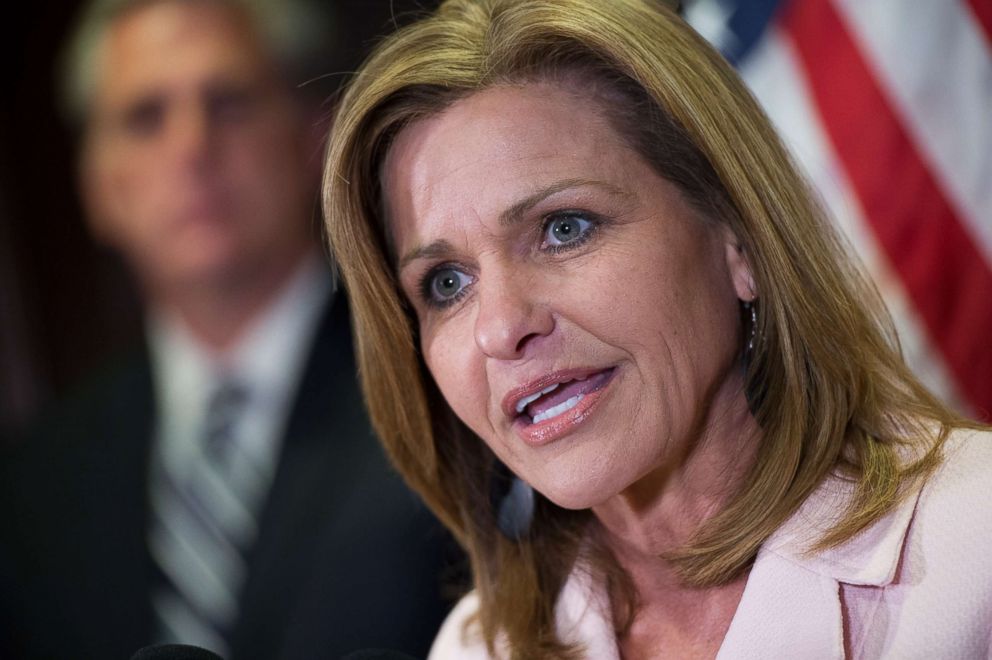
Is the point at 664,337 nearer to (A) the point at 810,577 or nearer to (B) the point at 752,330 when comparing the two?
(B) the point at 752,330

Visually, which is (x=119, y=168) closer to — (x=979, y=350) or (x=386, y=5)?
(x=386, y=5)

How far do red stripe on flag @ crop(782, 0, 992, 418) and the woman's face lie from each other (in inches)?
31.2

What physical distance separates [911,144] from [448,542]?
1.15m

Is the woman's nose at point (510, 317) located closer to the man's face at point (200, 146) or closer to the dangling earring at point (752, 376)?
the dangling earring at point (752, 376)

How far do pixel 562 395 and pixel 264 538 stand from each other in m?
1.31

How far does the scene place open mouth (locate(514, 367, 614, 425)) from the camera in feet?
4.46

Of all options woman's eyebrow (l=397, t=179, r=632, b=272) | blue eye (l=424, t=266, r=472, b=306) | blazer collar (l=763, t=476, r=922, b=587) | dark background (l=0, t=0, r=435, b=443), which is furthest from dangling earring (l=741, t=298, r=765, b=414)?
dark background (l=0, t=0, r=435, b=443)

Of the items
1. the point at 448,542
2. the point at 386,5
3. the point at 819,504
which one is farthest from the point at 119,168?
the point at 819,504

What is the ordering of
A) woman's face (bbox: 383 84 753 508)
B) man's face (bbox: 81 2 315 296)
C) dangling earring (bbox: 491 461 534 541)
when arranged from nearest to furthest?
woman's face (bbox: 383 84 753 508)
dangling earring (bbox: 491 461 534 541)
man's face (bbox: 81 2 315 296)

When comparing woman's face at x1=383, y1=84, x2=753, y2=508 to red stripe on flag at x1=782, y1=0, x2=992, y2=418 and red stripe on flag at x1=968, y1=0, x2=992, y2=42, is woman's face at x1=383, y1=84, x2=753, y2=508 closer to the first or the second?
red stripe on flag at x1=782, y1=0, x2=992, y2=418

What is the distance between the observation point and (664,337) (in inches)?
53.1

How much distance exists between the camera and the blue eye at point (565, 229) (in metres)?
1.37

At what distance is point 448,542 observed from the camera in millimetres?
2256

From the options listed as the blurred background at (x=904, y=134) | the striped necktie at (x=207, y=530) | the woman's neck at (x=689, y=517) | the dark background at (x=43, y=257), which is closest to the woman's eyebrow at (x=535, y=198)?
the woman's neck at (x=689, y=517)
